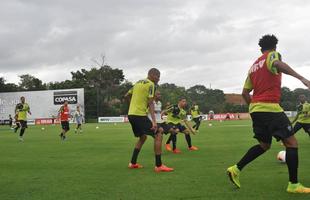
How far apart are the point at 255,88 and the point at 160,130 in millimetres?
2970

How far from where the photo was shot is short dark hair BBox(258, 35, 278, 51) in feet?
21.8

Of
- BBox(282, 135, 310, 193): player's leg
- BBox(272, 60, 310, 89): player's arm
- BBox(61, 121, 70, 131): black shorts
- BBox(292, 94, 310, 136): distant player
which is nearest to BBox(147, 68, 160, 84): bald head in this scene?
BBox(272, 60, 310, 89): player's arm

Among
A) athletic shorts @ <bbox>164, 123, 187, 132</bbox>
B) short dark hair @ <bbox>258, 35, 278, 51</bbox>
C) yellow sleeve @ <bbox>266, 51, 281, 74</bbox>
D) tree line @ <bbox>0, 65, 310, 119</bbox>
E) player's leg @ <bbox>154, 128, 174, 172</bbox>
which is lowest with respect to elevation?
player's leg @ <bbox>154, 128, 174, 172</bbox>

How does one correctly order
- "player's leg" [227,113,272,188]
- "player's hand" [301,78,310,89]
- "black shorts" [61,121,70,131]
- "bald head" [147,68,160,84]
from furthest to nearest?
"black shorts" [61,121,70,131] < "bald head" [147,68,160,84] < "player's leg" [227,113,272,188] < "player's hand" [301,78,310,89]

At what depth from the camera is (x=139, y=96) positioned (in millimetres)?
9250

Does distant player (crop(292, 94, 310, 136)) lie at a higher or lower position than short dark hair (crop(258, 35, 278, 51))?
lower

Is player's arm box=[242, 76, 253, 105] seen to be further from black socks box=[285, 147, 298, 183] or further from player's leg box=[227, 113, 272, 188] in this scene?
black socks box=[285, 147, 298, 183]

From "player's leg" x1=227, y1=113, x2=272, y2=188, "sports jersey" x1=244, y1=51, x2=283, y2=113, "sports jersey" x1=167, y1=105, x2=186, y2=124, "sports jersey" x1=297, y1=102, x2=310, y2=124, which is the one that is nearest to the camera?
"sports jersey" x1=244, y1=51, x2=283, y2=113

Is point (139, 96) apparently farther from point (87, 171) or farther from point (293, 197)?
point (293, 197)

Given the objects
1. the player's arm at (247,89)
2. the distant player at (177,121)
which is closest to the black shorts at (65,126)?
the distant player at (177,121)

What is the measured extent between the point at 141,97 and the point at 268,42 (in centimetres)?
333

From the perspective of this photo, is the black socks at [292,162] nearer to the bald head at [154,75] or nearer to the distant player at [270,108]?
the distant player at [270,108]

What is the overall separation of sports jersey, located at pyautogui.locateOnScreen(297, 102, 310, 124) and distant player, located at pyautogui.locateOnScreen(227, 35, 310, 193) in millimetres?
8788

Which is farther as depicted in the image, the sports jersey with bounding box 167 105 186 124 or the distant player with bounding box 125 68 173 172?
the sports jersey with bounding box 167 105 186 124
